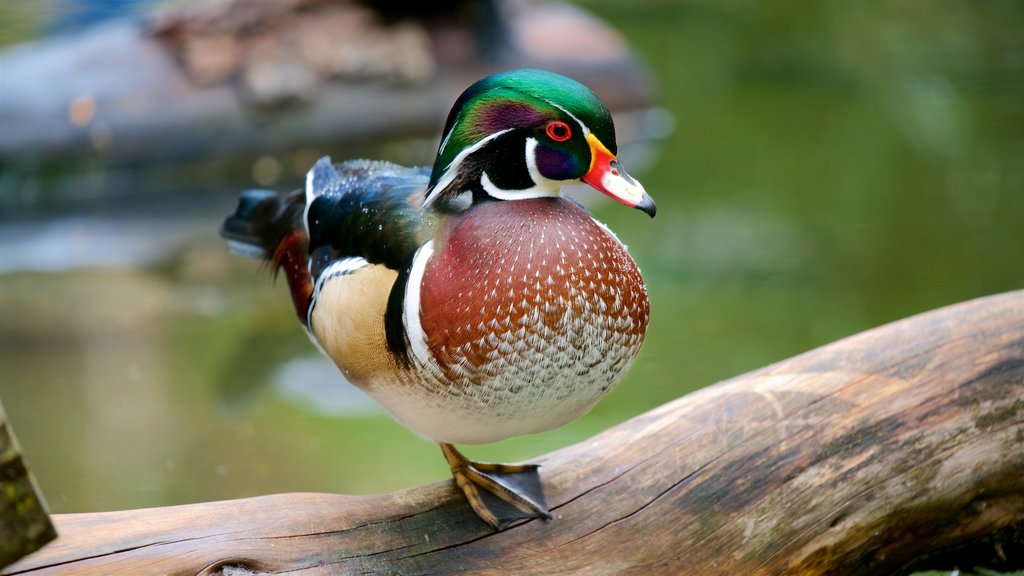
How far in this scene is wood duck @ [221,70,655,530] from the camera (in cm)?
132

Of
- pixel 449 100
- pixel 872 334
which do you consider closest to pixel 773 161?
pixel 449 100

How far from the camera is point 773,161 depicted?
4660mm

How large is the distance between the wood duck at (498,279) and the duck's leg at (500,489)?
20 mm

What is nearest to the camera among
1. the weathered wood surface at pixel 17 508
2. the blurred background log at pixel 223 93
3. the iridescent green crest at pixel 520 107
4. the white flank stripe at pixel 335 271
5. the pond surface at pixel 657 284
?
the weathered wood surface at pixel 17 508

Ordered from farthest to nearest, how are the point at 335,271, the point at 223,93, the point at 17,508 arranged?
the point at 223,93 < the point at 335,271 < the point at 17,508

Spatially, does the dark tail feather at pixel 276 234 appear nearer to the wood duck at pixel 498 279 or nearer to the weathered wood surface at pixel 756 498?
the wood duck at pixel 498 279

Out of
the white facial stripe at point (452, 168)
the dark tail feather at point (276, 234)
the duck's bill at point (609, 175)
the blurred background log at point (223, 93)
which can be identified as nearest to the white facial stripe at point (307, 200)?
the dark tail feather at point (276, 234)

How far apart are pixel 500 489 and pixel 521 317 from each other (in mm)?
332

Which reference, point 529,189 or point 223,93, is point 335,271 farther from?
point 223,93

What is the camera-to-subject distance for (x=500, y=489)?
154cm

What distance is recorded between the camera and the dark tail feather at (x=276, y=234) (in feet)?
5.42

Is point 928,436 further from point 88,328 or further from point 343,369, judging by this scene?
point 88,328

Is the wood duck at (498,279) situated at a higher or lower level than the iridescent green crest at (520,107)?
lower

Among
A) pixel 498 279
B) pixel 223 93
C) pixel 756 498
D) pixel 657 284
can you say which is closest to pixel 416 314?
pixel 498 279
